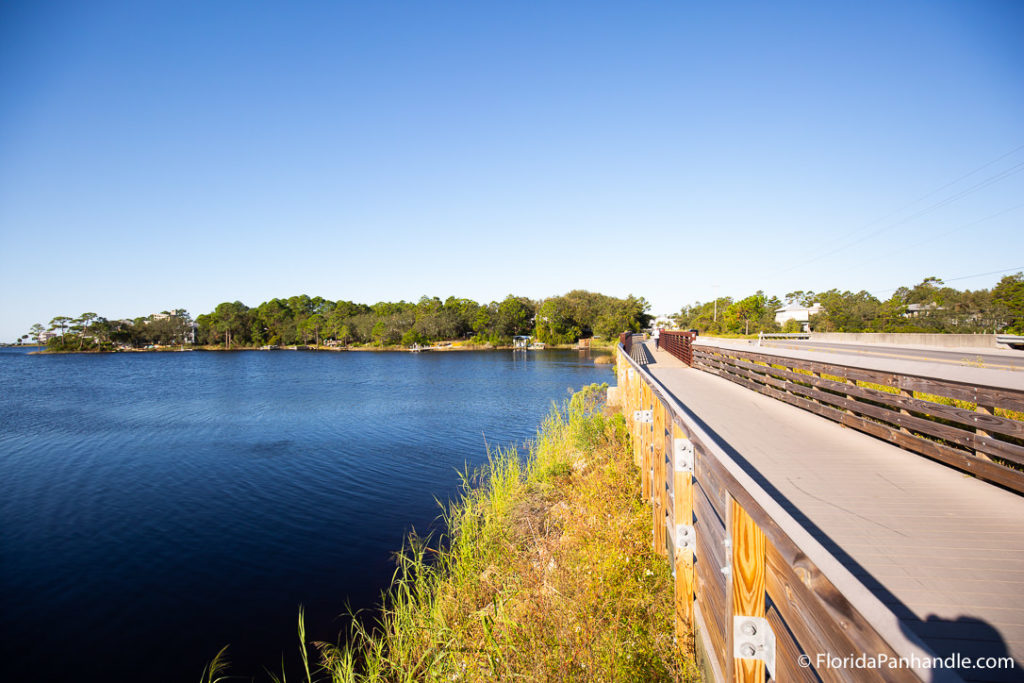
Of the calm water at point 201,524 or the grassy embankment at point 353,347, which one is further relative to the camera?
the grassy embankment at point 353,347

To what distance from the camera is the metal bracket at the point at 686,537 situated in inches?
135

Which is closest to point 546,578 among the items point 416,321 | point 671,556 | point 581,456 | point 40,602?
point 671,556

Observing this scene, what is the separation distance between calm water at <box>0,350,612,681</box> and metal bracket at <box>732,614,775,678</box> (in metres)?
6.05

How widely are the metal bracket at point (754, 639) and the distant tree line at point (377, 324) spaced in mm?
88821

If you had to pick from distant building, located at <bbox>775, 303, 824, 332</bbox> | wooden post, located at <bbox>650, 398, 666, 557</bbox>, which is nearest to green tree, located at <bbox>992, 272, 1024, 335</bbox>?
distant building, located at <bbox>775, 303, 824, 332</bbox>

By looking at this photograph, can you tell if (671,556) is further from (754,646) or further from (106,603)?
(106,603)

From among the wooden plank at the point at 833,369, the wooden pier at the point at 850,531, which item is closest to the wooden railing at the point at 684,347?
the wooden plank at the point at 833,369

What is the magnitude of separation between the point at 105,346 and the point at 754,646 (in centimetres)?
14665

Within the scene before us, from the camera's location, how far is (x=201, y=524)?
33.5 feet

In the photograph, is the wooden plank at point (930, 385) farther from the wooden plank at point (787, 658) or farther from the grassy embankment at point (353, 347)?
the grassy embankment at point (353, 347)

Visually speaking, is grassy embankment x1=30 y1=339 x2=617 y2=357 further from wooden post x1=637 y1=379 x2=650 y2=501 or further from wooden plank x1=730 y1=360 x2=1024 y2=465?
wooden post x1=637 y1=379 x2=650 y2=501

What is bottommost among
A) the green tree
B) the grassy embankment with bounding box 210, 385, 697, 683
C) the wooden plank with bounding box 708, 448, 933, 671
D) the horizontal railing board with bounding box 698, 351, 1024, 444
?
the grassy embankment with bounding box 210, 385, 697, 683

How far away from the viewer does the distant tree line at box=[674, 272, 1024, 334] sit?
142ft

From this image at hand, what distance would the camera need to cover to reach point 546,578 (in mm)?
5238
